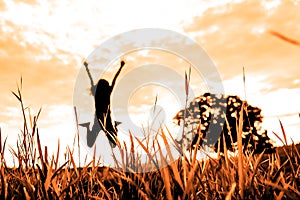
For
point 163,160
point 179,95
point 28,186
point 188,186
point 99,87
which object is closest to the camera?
point 188,186

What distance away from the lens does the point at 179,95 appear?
369cm

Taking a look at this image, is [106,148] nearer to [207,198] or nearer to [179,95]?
[179,95]

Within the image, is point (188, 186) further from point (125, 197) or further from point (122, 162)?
point (122, 162)

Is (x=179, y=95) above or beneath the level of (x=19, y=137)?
above

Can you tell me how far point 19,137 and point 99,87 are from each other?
9.55 m

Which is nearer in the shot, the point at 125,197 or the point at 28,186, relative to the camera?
the point at 28,186

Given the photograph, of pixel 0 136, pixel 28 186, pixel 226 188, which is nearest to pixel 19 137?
pixel 0 136

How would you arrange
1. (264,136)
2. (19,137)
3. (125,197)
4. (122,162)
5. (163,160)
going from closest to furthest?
(163,160)
(125,197)
(122,162)
(19,137)
(264,136)

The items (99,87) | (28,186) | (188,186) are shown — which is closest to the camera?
(188,186)

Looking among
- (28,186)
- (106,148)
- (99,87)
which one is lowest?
(28,186)

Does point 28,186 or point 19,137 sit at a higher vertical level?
point 19,137

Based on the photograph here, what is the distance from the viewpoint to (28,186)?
231cm

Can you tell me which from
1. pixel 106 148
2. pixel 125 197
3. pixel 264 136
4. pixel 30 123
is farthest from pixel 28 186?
pixel 264 136

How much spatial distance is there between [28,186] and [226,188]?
1.20 m
